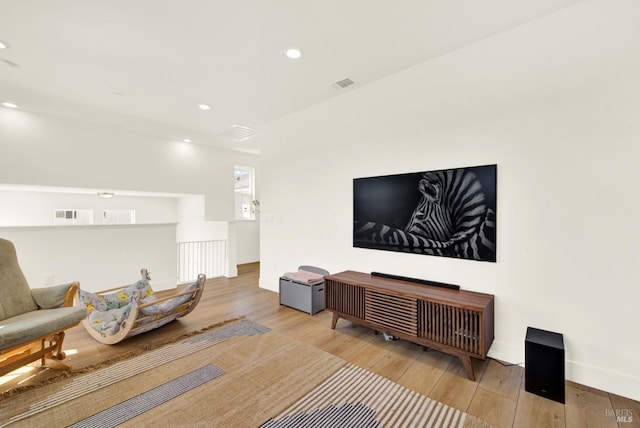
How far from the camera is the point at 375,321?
275 centimetres

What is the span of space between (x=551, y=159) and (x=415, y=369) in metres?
2.06

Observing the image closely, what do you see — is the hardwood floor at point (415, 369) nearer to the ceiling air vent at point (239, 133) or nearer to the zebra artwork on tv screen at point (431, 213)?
the zebra artwork on tv screen at point (431, 213)

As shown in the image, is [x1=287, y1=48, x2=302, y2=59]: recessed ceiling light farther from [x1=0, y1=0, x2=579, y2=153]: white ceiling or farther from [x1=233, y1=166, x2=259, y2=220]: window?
[x1=233, y1=166, x2=259, y2=220]: window

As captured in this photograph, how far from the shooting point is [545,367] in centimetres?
193

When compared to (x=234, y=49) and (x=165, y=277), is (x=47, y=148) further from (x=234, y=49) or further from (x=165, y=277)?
(x=234, y=49)

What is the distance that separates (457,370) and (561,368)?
0.70 meters

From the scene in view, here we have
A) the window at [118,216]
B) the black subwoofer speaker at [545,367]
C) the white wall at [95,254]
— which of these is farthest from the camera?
the window at [118,216]

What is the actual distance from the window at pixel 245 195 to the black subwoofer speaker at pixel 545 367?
6.61 meters

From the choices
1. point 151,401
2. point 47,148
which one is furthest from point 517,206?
point 47,148

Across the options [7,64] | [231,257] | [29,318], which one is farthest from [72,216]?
[29,318]

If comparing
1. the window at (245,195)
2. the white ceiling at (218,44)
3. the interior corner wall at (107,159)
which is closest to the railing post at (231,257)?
the interior corner wall at (107,159)

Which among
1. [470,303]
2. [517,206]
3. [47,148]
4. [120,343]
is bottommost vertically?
[120,343]

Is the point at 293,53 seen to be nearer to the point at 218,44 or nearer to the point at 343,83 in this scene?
the point at 218,44

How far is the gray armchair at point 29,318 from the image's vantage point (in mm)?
2078
